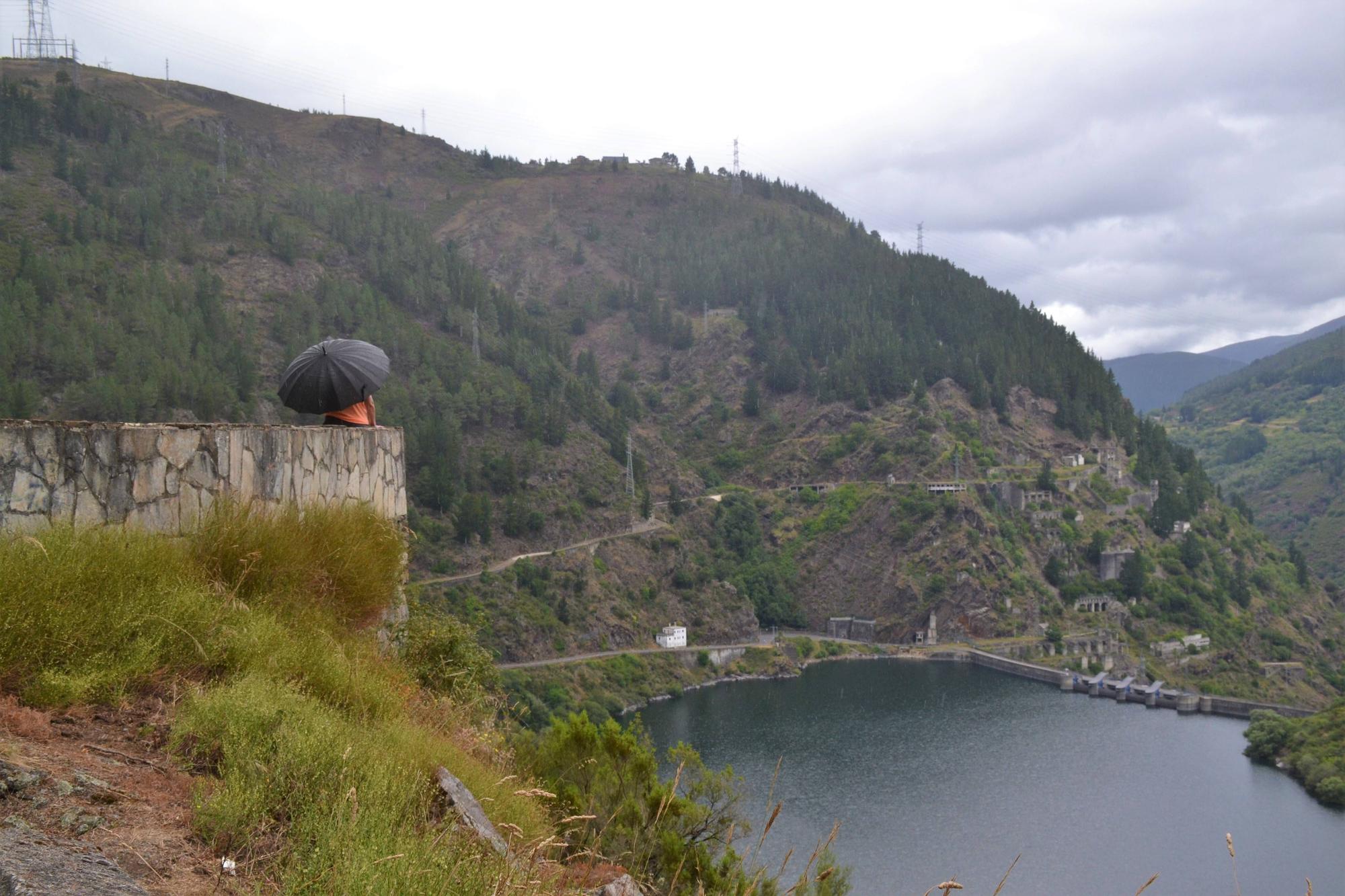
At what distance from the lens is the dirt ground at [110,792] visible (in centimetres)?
328

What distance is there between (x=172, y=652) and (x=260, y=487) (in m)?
1.71

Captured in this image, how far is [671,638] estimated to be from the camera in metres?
55.6

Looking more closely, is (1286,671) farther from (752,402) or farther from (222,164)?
(222,164)

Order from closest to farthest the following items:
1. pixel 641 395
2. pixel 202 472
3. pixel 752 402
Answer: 1. pixel 202 472
2. pixel 752 402
3. pixel 641 395

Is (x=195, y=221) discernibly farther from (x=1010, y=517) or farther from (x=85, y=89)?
(x=1010, y=517)

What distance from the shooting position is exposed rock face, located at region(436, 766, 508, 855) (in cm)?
417

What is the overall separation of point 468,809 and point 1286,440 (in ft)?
423

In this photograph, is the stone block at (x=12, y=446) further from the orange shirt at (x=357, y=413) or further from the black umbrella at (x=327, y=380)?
the orange shirt at (x=357, y=413)

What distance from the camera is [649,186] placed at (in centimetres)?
11844

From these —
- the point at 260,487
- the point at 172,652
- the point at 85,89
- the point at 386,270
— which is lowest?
the point at 172,652

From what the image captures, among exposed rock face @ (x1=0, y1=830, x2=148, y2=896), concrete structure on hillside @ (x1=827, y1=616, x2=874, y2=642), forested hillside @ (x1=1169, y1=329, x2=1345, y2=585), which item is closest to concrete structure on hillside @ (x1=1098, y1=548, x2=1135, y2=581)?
concrete structure on hillside @ (x1=827, y1=616, x2=874, y2=642)

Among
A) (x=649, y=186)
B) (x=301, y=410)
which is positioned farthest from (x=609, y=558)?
(x=649, y=186)

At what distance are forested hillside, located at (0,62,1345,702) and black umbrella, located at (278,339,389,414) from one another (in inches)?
1373

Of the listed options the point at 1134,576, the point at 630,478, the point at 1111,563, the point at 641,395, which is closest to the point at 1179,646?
the point at 1134,576
